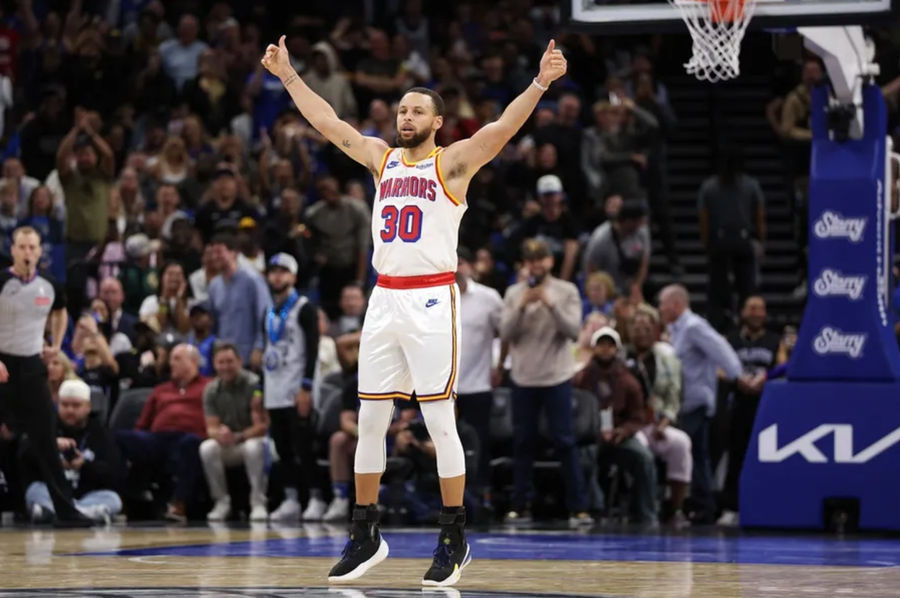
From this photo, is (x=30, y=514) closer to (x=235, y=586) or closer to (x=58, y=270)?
(x=58, y=270)

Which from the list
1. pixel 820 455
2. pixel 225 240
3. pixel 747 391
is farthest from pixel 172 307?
pixel 820 455

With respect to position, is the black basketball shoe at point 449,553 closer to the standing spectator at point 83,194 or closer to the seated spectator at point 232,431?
the seated spectator at point 232,431

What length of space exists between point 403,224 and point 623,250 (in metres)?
9.53

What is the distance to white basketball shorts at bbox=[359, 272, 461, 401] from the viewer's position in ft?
29.5

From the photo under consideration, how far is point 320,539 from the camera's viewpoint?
12742 mm

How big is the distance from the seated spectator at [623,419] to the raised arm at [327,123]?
242 inches

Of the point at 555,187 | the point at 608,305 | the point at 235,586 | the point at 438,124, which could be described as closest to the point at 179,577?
the point at 235,586

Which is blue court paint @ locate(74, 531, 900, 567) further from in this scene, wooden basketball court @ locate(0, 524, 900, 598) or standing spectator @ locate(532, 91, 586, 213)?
standing spectator @ locate(532, 91, 586, 213)

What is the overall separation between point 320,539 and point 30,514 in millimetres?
3455

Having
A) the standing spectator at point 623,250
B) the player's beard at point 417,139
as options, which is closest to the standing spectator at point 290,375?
the standing spectator at point 623,250

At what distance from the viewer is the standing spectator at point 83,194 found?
20.1 metres

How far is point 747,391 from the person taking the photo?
1555 centimetres

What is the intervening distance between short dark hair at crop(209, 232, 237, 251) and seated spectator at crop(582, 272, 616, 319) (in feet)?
11.8

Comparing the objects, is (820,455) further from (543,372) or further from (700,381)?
(543,372)
